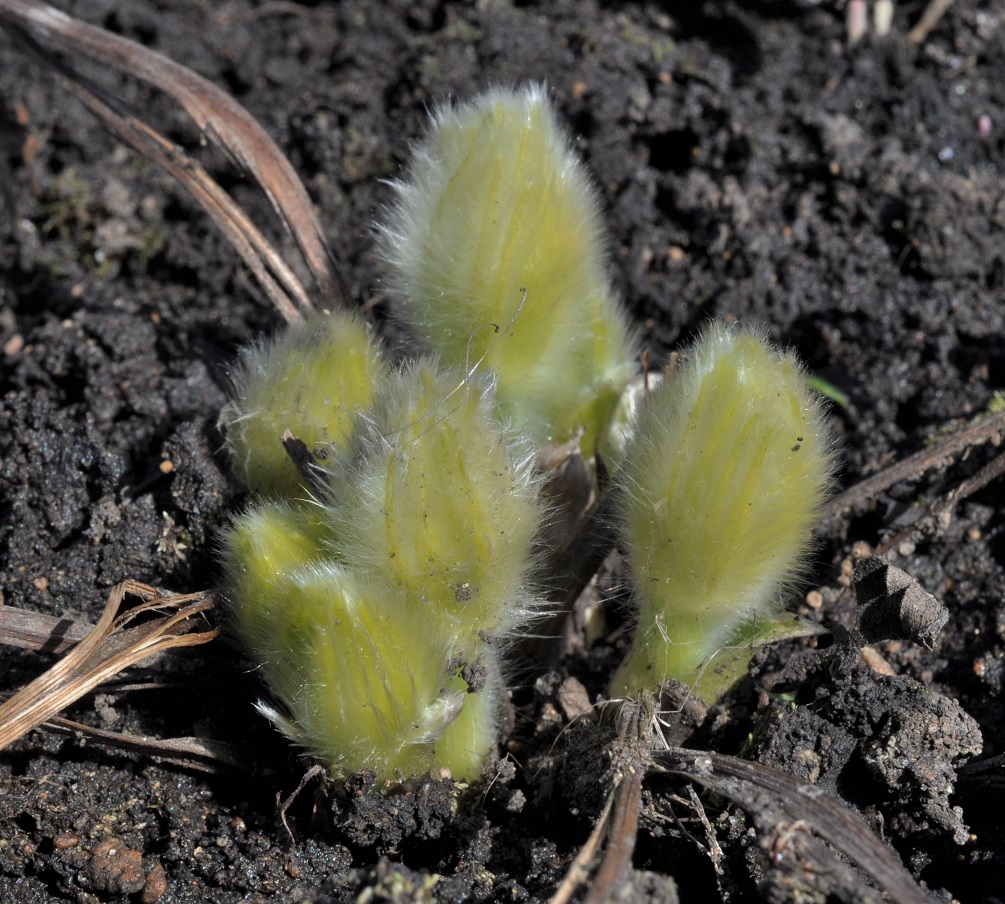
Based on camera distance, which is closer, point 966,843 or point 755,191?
point 966,843

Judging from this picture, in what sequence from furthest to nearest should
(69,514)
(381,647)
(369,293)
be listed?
(369,293) → (69,514) → (381,647)

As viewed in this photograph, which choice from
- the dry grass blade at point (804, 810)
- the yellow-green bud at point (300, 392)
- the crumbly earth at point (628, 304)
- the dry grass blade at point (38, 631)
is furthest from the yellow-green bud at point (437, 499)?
the dry grass blade at point (38, 631)

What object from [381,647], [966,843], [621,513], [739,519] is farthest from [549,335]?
[966,843]

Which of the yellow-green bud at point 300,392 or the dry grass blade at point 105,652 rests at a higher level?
the yellow-green bud at point 300,392

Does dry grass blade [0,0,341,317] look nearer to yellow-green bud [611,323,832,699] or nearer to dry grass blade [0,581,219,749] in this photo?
dry grass blade [0,581,219,749]

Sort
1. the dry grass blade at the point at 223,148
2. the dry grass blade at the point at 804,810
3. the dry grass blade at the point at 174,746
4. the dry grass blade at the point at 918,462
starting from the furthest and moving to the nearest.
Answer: the dry grass blade at the point at 223,148 < the dry grass blade at the point at 918,462 < the dry grass blade at the point at 174,746 < the dry grass blade at the point at 804,810

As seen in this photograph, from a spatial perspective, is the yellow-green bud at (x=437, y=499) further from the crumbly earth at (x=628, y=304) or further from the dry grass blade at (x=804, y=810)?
the dry grass blade at (x=804, y=810)

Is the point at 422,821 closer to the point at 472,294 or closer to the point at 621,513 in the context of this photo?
the point at 621,513

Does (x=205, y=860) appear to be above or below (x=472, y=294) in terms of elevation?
below
